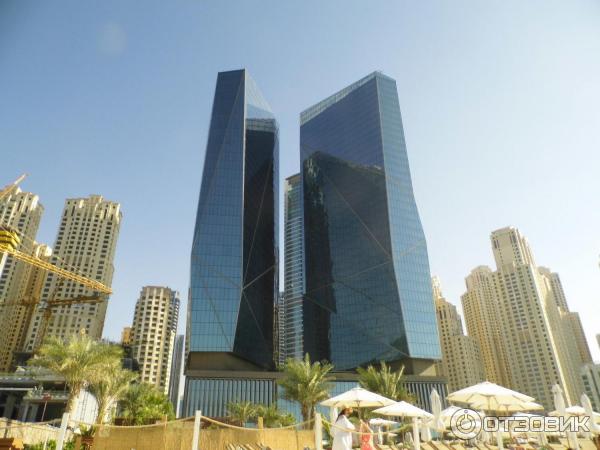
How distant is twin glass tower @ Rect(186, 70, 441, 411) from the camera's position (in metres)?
88.1

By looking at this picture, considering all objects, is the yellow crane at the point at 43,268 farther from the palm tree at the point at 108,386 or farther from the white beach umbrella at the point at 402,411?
the white beach umbrella at the point at 402,411

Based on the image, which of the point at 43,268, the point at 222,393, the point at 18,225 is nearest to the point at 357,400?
the point at 222,393

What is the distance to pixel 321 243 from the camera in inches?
4456

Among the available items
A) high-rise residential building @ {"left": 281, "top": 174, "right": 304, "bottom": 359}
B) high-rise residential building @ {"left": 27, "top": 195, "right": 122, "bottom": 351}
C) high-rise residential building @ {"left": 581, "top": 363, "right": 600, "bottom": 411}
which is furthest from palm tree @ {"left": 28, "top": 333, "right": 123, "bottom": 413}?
high-rise residential building @ {"left": 581, "top": 363, "right": 600, "bottom": 411}

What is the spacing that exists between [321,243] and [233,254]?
2948 centimetres

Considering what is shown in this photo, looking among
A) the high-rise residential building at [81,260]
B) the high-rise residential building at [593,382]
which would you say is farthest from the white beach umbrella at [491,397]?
the high-rise residential building at [593,382]

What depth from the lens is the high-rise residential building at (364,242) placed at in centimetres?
9100

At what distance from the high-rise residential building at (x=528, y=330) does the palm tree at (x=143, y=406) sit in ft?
427

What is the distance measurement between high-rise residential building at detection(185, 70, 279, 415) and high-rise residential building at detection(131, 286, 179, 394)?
70.6 metres

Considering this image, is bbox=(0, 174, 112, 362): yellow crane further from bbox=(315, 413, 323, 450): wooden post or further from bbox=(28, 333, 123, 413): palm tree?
bbox=(315, 413, 323, 450): wooden post

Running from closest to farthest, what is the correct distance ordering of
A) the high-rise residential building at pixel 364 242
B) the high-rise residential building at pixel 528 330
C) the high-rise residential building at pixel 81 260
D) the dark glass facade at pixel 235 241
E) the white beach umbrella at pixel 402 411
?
the white beach umbrella at pixel 402 411 → the dark glass facade at pixel 235 241 → the high-rise residential building at pixel 364 242 → the high-rise residential building at pixel 81 260 → the high-rise residential building at pixel 528 330

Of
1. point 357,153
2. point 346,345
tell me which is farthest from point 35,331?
point 357,153

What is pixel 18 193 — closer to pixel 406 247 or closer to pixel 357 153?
pixel 357 153

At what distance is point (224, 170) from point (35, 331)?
78363 mm
